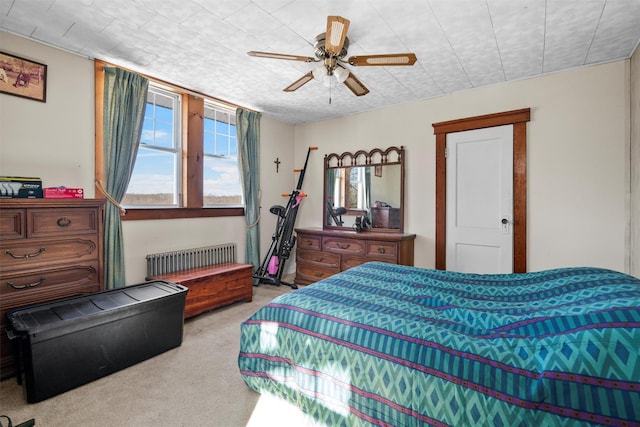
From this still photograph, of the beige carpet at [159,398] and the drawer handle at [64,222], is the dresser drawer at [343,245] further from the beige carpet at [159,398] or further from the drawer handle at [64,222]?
the drawer handle at [64,222]

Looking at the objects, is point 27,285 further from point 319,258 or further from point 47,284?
point 319,258

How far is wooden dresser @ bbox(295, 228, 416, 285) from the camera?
3.77 metres

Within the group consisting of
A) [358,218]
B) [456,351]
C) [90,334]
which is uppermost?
[358,218]

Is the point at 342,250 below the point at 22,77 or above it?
below

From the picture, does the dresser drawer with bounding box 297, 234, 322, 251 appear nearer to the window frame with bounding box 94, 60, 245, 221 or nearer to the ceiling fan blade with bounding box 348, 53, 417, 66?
the window frame with bounding box 94, 60, 245, 221

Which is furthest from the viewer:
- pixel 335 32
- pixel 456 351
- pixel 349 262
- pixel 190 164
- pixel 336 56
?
pixel 349 262

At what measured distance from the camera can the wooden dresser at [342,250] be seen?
3773 mm

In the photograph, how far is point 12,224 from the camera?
205 centimetres

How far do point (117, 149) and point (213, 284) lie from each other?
1.72m

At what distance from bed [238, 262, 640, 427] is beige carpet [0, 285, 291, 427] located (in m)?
0.25

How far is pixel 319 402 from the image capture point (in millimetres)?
1505

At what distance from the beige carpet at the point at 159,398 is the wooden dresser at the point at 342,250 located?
1.99 m

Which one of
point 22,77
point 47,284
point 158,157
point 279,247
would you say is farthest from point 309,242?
point 22,77

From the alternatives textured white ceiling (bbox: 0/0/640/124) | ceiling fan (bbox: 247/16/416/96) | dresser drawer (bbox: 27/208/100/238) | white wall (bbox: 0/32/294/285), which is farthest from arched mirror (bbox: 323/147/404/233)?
dresser drawer (bbox: 27/208/100/238)
